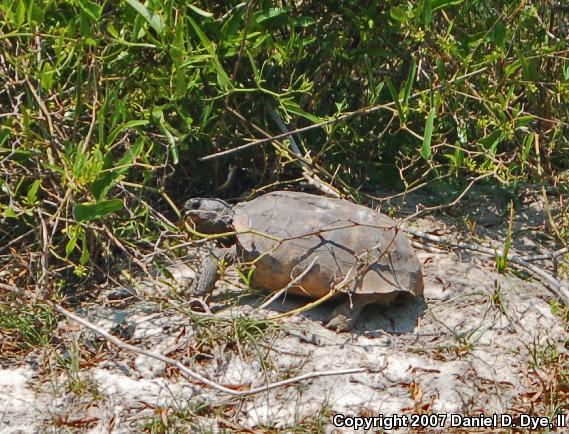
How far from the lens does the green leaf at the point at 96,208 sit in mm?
3691

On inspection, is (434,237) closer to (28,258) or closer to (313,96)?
(313,96)

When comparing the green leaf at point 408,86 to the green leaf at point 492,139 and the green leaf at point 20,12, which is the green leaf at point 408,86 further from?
the green leaf at point 20,12

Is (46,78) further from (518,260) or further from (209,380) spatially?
(518,260)

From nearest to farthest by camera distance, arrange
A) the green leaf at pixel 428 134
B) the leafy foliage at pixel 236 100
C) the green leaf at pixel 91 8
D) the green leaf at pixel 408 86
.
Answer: the green leaf at pixel 91 8, the leafy foliage at pixel 236 100, the green leaf at pixel 428 134, the green leaf at pixel 408 86

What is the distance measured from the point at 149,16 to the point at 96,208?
741 millimetres

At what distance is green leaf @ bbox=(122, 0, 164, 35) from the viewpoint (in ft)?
12.4

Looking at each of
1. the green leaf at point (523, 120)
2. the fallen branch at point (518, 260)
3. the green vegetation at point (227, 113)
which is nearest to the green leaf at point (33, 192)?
the green vegetation at point (227, 113)

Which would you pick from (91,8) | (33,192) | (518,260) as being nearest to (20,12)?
(91,8)

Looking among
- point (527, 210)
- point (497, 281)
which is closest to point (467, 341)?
point (497, 281)

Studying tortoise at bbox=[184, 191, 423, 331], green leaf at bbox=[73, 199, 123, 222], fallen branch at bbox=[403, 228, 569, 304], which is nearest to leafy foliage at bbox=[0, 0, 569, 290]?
green leaf at bbox=[73, 199, 123, 222]

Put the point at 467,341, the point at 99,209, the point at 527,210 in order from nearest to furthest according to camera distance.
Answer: the point at 99,209 → the point at 467,341 → the point at 527,210

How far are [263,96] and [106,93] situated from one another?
842 mm

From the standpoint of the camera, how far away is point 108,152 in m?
3.91

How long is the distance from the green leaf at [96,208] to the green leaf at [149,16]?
0.68m
